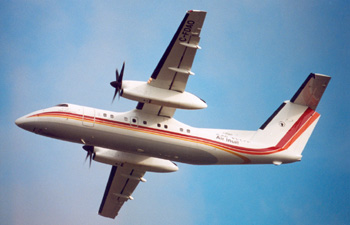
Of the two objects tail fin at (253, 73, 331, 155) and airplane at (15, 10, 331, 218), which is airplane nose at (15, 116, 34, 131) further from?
tail fin at (253, 73, 331, 155)

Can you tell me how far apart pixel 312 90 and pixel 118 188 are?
12.1 metres

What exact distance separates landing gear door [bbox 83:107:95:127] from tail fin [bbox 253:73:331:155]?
26.7 ft

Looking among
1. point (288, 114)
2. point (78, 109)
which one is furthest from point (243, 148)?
point (78, 109)

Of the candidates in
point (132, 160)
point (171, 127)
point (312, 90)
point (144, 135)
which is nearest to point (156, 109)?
point (171, 127)

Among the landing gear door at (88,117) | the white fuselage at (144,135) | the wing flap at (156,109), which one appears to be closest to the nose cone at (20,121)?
the white fuselage at (144,135)

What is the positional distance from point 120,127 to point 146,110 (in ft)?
5.20

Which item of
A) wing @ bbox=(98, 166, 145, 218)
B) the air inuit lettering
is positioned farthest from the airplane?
wing @ bbox=(98, 166, 145, 218)

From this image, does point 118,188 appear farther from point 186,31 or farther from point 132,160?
point 186,31

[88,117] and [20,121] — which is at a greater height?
[88,117]

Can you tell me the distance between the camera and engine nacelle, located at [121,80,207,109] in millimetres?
22234

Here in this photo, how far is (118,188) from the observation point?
28.6 m

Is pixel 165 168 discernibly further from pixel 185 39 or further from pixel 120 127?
pixel 185 39

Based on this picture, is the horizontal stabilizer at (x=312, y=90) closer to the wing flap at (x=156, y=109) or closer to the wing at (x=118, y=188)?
the wing flap at (x=156, y=109)

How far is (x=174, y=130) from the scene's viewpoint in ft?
78.4
